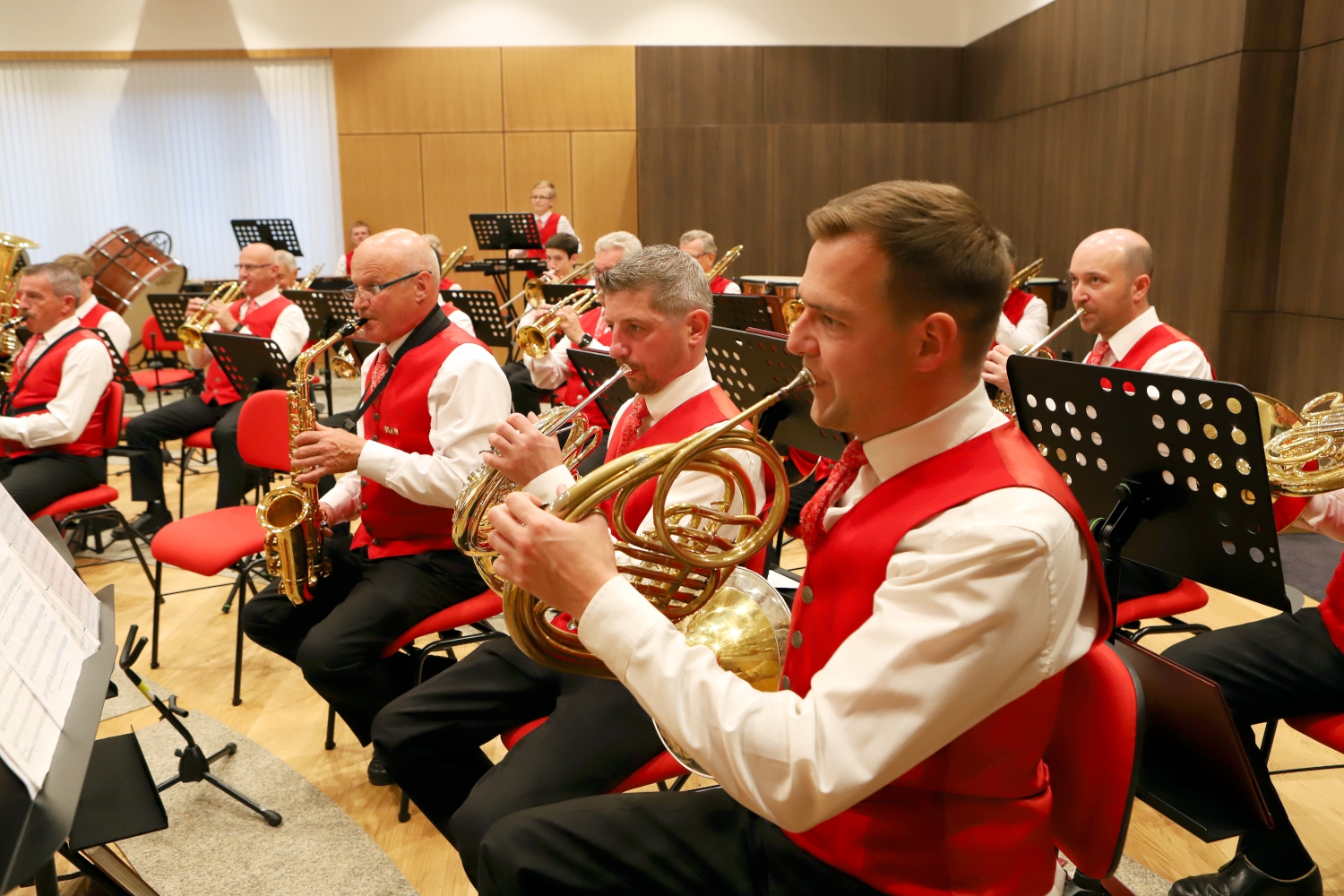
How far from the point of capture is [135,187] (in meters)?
11.8

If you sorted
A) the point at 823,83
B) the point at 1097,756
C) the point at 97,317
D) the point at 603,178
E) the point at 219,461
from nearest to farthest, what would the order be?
the point at 1097,756
the point at 219,461
the point at 97,317
the point at 823,83
the point at 603,178

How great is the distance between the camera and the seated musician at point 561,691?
6.35 feet

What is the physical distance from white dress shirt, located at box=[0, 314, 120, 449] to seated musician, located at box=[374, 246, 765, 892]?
2.75 meters

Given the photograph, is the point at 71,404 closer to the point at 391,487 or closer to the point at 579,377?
the point at 579,377

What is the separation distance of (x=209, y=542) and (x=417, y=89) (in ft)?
30.3

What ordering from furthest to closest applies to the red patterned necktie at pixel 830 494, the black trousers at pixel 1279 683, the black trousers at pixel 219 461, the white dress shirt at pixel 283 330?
1. the white dress shirt at pixel 283 330
2. the black trousers at pixel 219 461
3. the black trousers at pixel 1279 683
4. the red patterned necktie at pixel 830 494

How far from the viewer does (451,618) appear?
2.68 m

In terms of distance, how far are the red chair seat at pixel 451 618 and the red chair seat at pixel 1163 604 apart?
1668 mm

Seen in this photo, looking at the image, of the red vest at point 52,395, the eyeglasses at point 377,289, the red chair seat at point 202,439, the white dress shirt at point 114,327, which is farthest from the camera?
the white dress shirt at point 114,327

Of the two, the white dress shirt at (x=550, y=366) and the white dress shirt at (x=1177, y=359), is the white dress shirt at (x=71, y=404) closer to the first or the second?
the white dress shirt at (x=550, y=366)

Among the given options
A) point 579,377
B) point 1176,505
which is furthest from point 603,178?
point 1176,505

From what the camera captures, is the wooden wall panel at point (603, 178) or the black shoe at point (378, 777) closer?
the black shoe at point (378, 777)

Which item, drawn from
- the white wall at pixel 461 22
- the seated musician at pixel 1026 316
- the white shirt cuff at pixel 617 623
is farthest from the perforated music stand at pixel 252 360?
the white wall at pixel 461 22

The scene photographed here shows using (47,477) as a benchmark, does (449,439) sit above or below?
above
